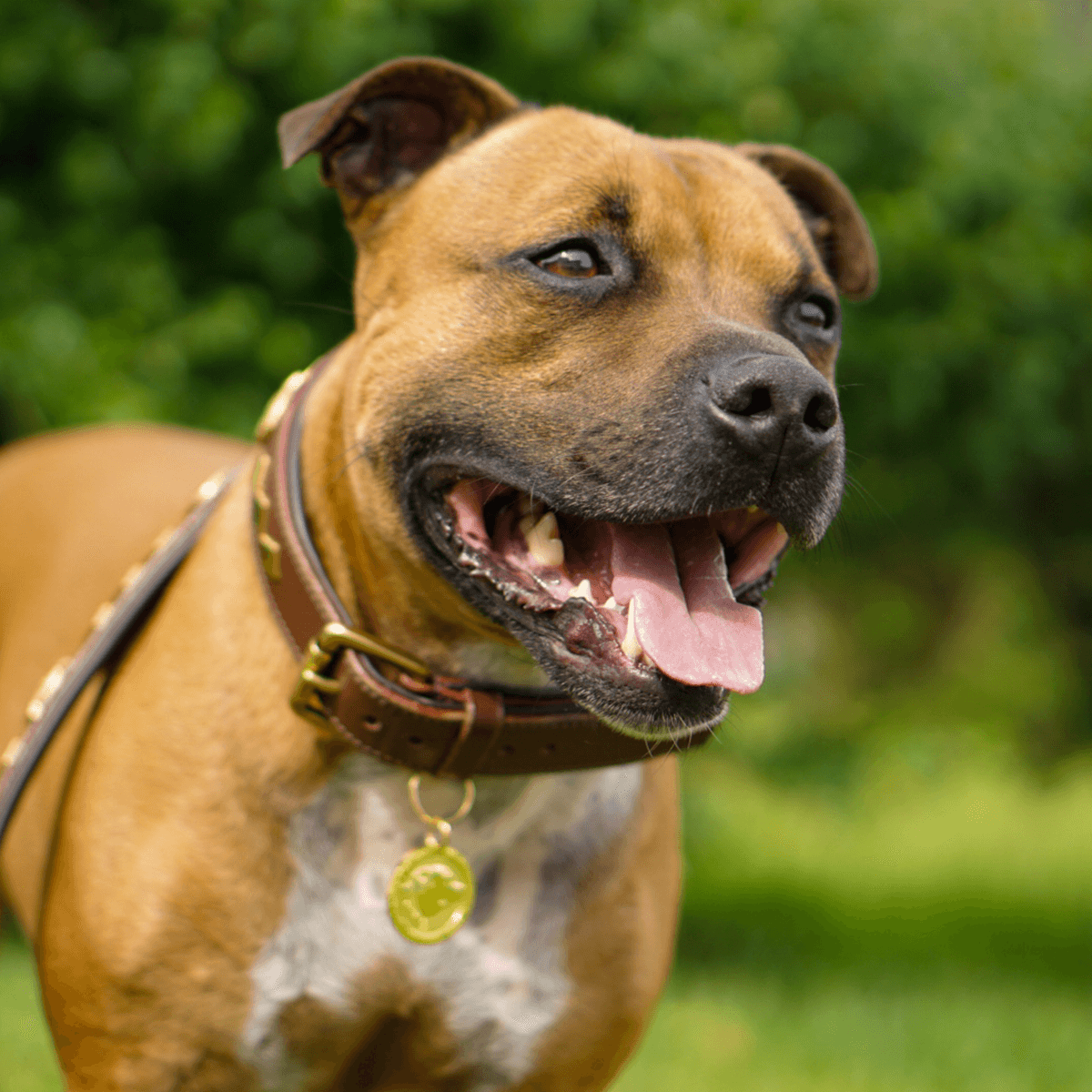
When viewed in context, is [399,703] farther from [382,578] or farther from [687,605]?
[687,605]

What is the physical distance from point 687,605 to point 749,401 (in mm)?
379

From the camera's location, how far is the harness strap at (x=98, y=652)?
2.54 m

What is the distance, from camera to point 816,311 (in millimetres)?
2660

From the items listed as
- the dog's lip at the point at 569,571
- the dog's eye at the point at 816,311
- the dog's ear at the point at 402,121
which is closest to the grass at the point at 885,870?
the dog's lip at the point at 569,571

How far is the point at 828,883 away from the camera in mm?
8234

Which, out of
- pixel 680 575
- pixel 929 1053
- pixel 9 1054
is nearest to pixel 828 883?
pixel 929 1053

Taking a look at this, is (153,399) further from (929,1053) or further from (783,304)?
(929,1053)

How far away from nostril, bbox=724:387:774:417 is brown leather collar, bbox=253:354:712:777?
1.85 ft

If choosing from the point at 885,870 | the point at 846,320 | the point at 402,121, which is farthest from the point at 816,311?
the point at 885,870

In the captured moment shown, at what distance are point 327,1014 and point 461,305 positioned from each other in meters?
1.27

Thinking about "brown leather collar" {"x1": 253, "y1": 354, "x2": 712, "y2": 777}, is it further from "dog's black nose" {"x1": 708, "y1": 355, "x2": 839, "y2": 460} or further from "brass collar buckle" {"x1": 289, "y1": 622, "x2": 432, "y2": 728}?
Result: "dog's black nose" {"x1": 708, "y1": 355, "x2": 839, "y2": 460}

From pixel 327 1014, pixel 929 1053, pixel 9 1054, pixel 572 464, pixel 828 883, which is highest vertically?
pixel 572 464

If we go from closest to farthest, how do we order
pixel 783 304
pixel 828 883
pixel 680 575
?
1. pixel 680 575
2. pixel 783 304
3. pixel 828 883

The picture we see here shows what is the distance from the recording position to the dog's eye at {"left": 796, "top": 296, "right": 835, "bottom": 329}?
8.66 ft
